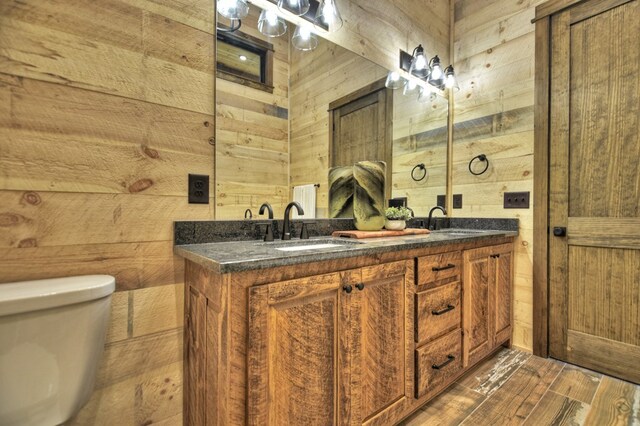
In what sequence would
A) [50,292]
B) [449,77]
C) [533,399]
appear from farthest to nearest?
[449,77] → [533,399] → [50,292]

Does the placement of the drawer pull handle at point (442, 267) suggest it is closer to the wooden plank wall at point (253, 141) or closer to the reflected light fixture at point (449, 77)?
the wooden plank wall at point (253, 141)

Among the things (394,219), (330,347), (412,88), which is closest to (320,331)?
(330,347)

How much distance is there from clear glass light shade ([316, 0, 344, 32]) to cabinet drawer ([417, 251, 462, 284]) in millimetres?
1446

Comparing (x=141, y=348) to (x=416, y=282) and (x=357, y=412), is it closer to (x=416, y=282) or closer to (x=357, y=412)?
(x=357, y=412)

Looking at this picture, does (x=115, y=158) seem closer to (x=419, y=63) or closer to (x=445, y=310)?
(x=445, y=310)

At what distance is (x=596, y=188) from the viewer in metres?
1.85

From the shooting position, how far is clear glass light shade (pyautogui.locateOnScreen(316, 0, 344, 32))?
66.9 inches

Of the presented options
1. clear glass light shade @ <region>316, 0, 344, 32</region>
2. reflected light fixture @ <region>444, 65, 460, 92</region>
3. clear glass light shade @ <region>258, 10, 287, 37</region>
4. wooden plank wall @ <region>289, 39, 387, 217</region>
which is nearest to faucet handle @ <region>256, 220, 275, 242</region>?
wooden plank wall @ <region>289, 39, 387, 217</region>

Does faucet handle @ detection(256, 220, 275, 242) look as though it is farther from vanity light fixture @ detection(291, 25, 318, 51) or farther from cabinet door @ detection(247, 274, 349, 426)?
vanity light fixture @ detection(291, 25, 318, 51)

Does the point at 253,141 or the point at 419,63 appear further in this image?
the point at 419,63

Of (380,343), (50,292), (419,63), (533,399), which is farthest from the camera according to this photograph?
(419,63)

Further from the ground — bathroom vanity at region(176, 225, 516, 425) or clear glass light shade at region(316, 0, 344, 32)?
clear glass light shade at region(316, 0, 344, 32)

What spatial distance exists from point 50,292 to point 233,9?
133 cm

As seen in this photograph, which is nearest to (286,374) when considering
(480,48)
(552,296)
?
(552,296)
